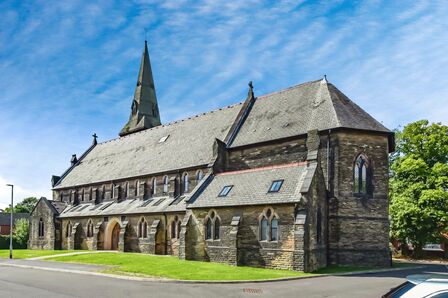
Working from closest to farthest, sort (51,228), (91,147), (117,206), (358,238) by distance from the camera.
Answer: (358,238) < (117,206) < (51,228) < (91,147)

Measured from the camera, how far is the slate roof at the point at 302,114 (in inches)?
1163

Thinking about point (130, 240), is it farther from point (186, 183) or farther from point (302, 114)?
point (302, 114)

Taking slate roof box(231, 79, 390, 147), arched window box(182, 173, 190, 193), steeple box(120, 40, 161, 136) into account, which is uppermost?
steeple box(120, 40, 161, 136)

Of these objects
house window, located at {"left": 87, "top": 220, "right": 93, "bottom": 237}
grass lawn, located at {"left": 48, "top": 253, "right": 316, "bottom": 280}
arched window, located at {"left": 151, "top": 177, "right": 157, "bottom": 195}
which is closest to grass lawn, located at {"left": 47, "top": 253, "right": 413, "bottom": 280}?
grass lawn, located at {"left": 48, "top": 253, "right": 316, "bottom": 280}

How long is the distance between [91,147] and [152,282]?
42.5 m

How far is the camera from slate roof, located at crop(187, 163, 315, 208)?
2478cm

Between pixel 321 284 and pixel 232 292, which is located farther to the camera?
pixel 321 284

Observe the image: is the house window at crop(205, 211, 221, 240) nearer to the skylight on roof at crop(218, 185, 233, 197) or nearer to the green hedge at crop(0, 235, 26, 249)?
the skylight on roof at crop(218, 185, 233, 197)

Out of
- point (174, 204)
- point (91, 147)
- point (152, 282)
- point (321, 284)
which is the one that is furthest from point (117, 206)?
point (321, 284)

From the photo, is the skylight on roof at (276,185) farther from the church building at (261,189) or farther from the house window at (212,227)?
the house window at (212,227)

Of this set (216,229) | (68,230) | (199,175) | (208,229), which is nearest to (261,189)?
(216,229)

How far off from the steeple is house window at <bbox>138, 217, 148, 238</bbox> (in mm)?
20408

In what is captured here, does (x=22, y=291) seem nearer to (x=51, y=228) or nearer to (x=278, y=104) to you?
(x=278, y=104)

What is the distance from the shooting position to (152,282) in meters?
19.5
